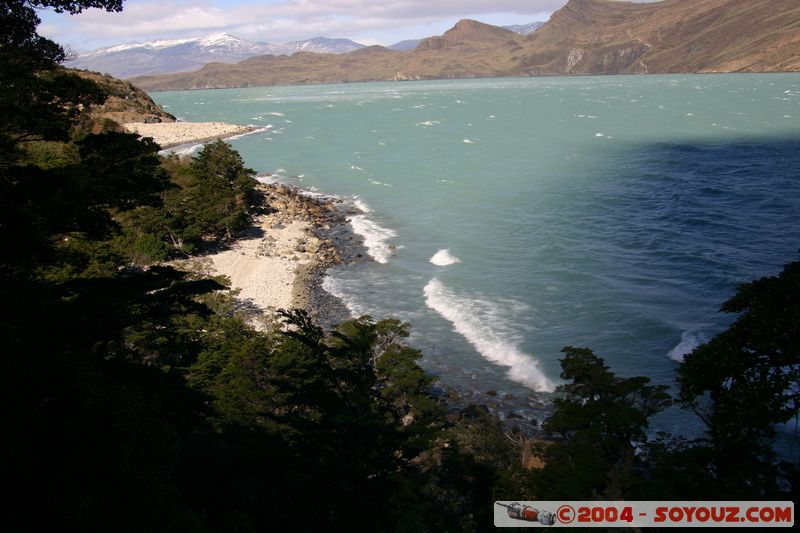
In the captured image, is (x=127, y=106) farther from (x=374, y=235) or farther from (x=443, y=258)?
(x=443, y=258)

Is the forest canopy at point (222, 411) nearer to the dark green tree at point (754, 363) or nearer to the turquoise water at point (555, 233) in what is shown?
the dark green tree at point (754, 363)

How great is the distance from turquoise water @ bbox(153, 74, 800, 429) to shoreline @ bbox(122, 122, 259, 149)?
27.7 ft

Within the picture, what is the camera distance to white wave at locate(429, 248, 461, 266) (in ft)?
122

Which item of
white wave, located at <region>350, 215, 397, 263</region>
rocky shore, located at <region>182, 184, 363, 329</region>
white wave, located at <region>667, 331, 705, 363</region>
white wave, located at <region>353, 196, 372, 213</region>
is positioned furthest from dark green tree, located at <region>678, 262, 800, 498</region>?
white wave, located at <region>353, 196, 372, 213</region>

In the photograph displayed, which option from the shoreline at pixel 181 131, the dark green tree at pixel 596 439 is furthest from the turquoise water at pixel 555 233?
the shoreline at pixel 181 131

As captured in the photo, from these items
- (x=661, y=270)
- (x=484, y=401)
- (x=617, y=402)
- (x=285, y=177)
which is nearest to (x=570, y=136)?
(x=285, y=177)

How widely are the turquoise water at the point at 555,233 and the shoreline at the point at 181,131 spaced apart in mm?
8442

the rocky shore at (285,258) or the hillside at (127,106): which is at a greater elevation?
the hillside at (127,106)

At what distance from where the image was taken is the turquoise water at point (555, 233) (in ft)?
84.4

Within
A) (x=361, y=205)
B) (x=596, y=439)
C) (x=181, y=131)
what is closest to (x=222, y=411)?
(x=596, y=439)

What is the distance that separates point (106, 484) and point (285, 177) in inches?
2461

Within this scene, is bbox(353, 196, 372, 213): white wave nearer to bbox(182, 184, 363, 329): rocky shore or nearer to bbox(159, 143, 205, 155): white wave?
bbox(182, 184, 363, 329): rocky shore

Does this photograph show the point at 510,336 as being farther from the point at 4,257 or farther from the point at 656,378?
the point at 4,257

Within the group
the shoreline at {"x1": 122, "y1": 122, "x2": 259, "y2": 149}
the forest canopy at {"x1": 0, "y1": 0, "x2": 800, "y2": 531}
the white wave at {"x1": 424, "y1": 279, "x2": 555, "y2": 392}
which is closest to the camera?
the forest canopy at {"x1": 0, "y1": 0, "x2": 800, "y2": 531}
